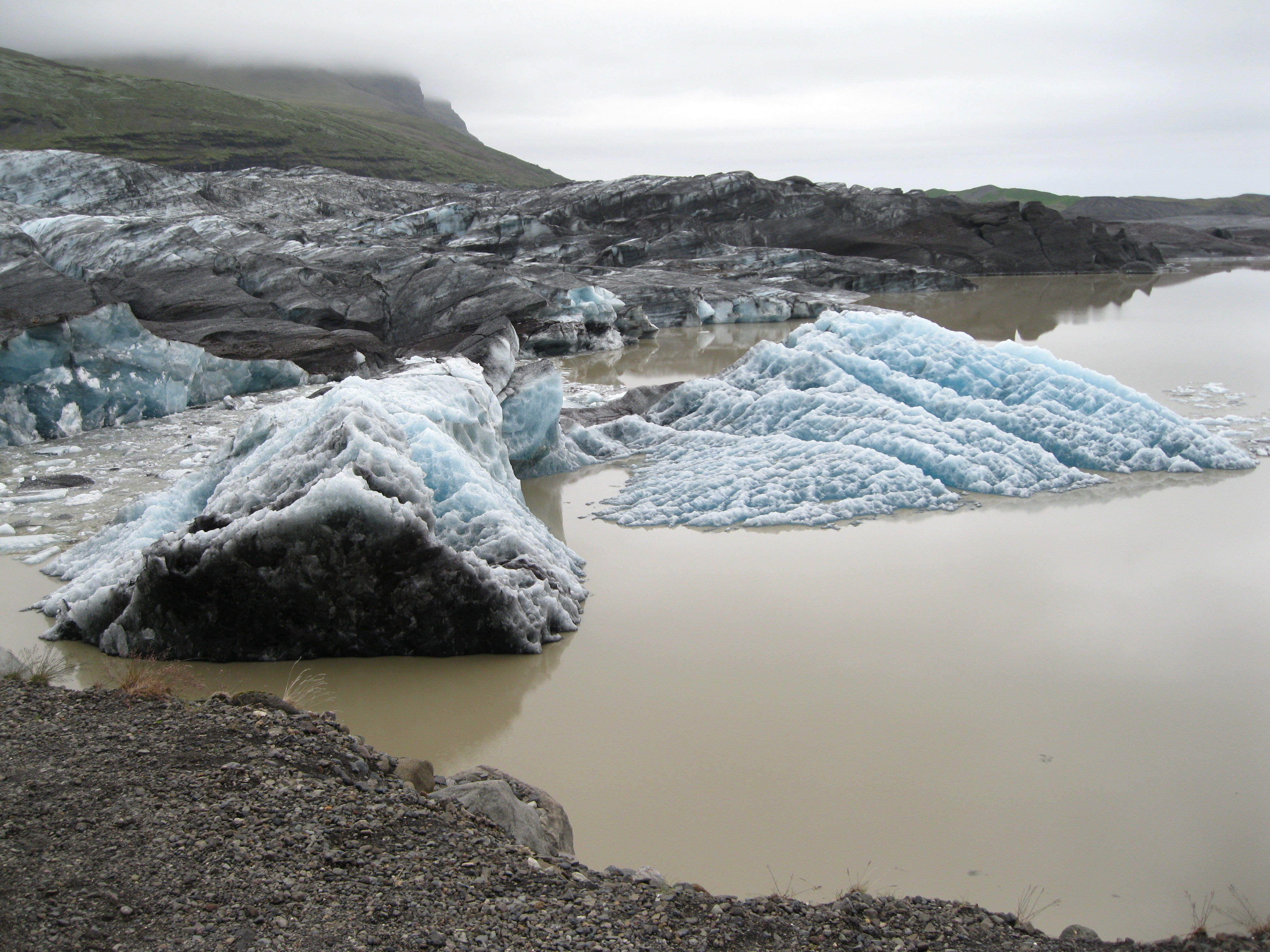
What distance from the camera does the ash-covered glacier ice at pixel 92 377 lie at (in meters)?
9.97

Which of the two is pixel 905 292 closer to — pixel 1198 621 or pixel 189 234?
pixel 189 234

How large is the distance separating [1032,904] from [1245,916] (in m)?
0.74

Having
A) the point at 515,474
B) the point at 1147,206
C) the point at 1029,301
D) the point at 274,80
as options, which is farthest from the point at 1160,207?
the point at 274,80

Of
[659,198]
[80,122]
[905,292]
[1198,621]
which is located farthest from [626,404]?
[80,122]

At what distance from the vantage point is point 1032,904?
3264 mm

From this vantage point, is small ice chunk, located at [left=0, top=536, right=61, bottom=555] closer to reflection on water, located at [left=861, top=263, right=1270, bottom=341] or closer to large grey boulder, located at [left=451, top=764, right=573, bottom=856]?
large grey boulder, located at [left=451, top=764, right=573, bottom=856]

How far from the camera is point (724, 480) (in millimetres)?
8141

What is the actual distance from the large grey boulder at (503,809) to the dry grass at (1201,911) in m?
2.18

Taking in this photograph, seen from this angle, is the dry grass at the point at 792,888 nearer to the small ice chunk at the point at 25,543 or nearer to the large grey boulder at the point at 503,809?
the large grey boulder at the point at 503,809

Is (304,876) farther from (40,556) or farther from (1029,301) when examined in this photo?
(1029,301)

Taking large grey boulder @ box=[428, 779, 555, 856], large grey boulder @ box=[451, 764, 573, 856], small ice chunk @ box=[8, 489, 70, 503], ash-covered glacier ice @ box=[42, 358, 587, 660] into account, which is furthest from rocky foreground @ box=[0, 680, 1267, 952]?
small ice chunk @ box=[8, 489, 70, 503]

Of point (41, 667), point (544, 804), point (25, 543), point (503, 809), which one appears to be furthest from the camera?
point (25, 543)

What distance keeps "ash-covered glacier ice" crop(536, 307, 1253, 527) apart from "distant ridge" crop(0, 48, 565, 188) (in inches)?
1822

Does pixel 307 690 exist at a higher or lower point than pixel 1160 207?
lower
